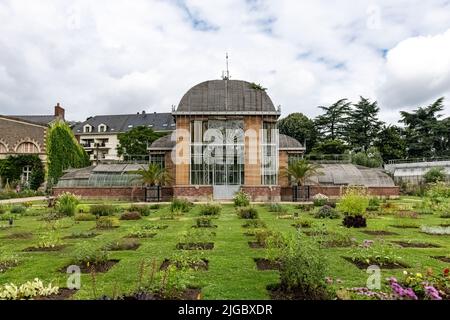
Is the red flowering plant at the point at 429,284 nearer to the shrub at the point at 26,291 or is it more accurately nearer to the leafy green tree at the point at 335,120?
the shrub at the point at 26,291

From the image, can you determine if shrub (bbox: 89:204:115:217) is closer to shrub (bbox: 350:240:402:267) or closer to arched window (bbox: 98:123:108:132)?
shrub (bbox: 350:240:402:267)

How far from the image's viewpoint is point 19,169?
4538 centimetres

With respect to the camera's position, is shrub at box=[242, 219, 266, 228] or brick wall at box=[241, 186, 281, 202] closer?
shrub at box=[242, 219, 266, 228]

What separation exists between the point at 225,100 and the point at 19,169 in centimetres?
2715

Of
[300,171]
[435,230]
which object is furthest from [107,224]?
[300,171]

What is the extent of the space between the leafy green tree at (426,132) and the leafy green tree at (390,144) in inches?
57.3

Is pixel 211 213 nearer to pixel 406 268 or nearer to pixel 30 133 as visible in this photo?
pixel 406 268

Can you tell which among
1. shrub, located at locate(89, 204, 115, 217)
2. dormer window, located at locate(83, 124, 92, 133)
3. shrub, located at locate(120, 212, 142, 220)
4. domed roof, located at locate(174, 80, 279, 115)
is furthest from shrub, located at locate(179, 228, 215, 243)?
dormer window, located at locate(83, 124, 92, 133)

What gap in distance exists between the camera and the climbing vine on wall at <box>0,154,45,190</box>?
4503cm

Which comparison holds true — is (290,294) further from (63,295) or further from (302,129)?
(302,129)

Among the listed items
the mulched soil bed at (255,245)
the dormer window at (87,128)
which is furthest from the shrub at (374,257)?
the dormer window at (87,128)

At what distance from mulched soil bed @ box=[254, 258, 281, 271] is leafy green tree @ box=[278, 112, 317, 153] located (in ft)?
195

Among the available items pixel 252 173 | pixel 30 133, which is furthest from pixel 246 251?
pixel 30 133
